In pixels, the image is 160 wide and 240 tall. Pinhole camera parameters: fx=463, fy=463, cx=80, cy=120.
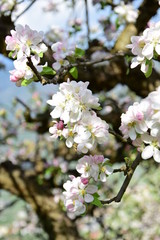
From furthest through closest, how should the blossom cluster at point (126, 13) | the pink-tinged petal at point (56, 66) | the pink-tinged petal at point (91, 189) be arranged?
the blossom cluster at point (126, 13), the pink-tinged petal at point (56, 66), the pink-tinged petal at point (91, 189)

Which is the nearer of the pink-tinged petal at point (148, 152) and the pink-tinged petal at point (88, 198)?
the pink-tinged petal at point (148, 152)

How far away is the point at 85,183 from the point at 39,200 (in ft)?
7.40

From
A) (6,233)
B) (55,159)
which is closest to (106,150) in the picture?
(55,159)

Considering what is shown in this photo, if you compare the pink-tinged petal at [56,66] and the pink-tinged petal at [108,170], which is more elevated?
the pink-tinged petal at [56,66]

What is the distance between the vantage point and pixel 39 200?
11.2 feet

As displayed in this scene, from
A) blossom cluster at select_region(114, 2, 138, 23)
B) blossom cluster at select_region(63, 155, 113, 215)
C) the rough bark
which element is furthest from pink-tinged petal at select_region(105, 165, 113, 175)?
the rough bark

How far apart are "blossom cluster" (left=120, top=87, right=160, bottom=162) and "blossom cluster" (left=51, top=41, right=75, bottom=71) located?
17.1 inches

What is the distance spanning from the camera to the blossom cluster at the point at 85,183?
48.0 inches

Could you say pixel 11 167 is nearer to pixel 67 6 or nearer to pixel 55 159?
pixel 55 159

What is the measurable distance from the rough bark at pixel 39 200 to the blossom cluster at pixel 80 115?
227 cm

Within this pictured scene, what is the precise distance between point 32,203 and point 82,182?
226 cm

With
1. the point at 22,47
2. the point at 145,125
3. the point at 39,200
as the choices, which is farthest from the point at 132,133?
the point at 39,200

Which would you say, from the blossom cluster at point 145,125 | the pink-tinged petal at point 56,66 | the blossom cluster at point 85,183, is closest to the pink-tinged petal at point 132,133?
the blossom cluster at point 145,125

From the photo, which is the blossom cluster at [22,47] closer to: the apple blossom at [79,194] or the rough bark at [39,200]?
the apple blossom at [79,194]
